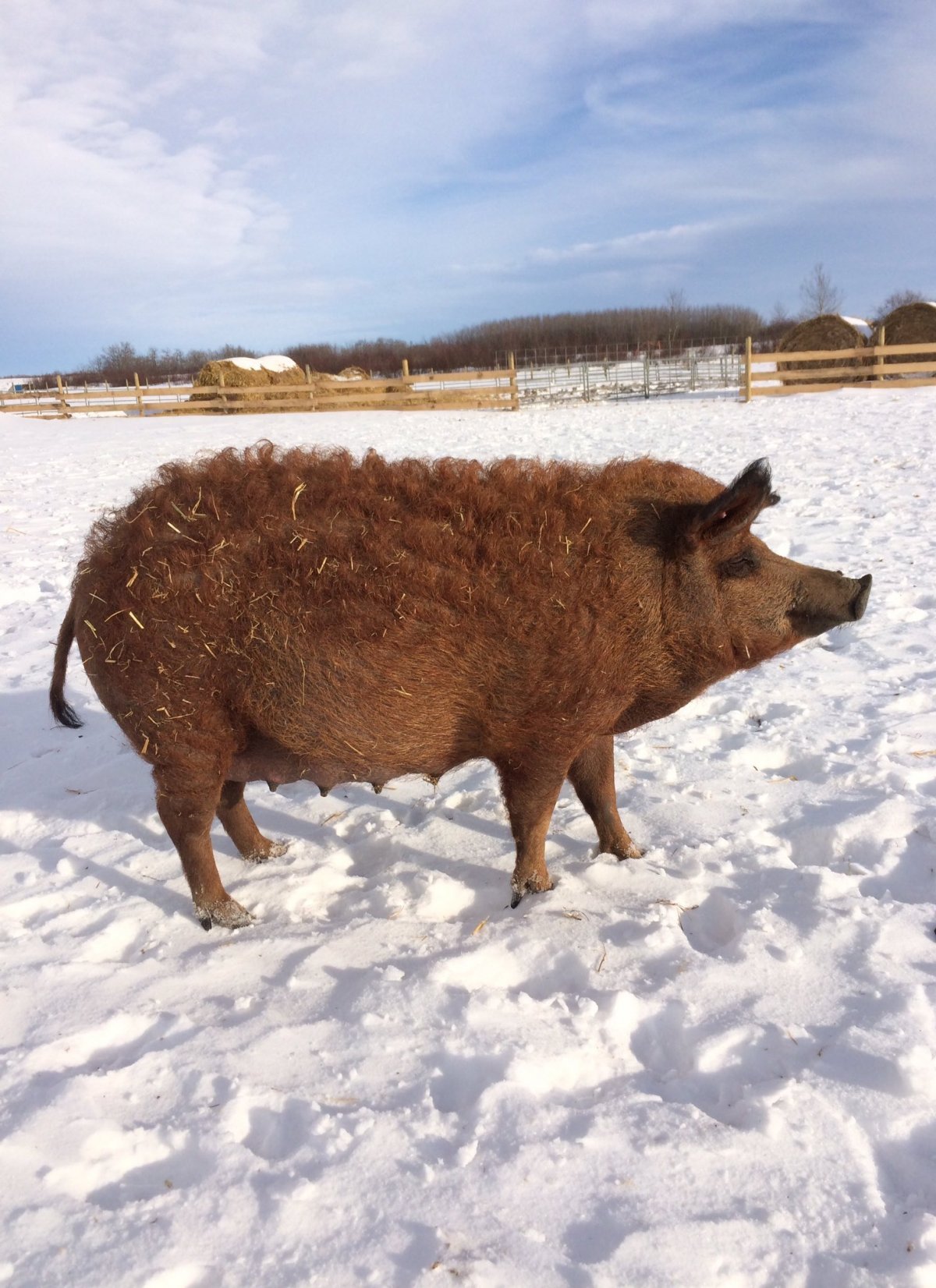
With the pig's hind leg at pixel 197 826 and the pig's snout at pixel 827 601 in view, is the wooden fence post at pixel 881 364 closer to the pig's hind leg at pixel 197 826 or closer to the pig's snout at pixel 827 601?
the pig's snout at pixel 827 601

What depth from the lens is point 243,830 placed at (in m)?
3.60

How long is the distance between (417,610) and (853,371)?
73.8 feet

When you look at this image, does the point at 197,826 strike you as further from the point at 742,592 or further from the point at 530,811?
the point at 742,592

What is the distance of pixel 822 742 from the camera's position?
160 inches

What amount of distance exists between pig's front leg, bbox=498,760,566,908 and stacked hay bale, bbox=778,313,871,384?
2445 cm

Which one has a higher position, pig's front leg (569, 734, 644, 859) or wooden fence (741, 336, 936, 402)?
wooden fence (741, 336, 936, 402)

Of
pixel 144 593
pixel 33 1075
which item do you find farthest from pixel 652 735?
pixel 33 1075

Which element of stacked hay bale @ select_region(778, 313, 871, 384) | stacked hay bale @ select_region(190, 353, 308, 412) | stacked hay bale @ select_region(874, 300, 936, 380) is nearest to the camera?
stacked hay bale @ select_region(874, 300, 936, 380)

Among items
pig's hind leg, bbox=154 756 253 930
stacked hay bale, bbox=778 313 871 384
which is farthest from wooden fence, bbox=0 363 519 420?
pig's hind leg, bbox=154 756 253 930

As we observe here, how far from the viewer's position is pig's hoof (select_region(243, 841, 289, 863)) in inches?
143

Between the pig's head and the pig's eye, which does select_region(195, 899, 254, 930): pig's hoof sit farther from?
the pig's eye

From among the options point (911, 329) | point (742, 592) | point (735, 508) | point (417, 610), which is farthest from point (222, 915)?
point (911, 329)

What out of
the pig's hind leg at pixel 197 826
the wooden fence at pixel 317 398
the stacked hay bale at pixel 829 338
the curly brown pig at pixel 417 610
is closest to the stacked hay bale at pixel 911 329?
the stacked hay bale at pixel 829 338

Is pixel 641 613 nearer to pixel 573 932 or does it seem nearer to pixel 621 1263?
pixel 573 932
